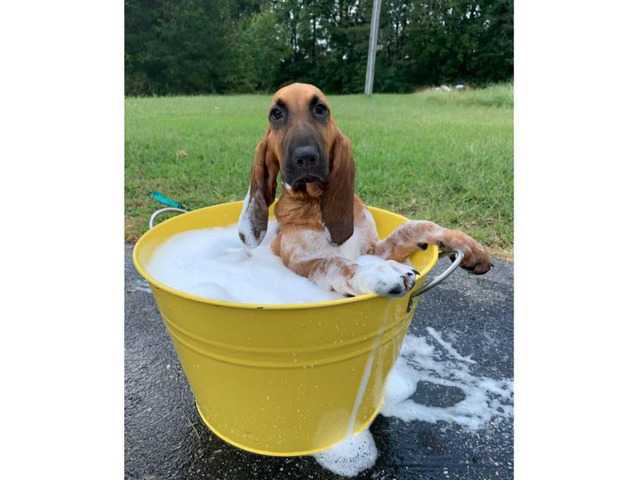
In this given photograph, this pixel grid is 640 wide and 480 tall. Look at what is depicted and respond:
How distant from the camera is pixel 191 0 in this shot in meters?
3.78

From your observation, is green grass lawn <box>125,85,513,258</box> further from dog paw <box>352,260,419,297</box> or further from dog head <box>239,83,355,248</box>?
dog paw <box>352,260,419,297</box>

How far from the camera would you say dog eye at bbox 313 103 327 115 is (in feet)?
4.03

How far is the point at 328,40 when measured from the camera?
3010mm

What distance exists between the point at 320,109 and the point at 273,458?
3.35 ft

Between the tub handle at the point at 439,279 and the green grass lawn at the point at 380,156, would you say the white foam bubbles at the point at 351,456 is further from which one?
the green grass lawn at the point at 380,156

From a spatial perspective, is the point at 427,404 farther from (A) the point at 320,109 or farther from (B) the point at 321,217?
(A) the point at 320,109

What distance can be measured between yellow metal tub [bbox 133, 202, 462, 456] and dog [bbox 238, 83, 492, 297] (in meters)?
0.07

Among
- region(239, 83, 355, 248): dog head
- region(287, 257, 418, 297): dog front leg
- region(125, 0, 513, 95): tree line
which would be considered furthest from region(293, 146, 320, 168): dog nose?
region(125, 0, 513, 95): tree line

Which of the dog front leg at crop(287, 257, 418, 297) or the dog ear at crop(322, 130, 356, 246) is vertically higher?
the dog ear at crop(322, 130, 356, 246)

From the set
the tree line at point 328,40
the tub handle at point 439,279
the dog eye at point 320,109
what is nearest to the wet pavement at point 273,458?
the tub handle at point 439,279

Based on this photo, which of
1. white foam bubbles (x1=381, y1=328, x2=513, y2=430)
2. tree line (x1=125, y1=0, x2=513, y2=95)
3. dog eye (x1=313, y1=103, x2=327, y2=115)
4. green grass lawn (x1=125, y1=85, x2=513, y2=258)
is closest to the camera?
dog eye (x1=313, y1=103, x2=327, y2=115)

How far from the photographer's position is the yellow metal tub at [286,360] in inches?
39.5

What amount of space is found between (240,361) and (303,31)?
8.23ft

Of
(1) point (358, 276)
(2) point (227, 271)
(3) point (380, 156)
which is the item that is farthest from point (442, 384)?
(3) point (380, 156)
